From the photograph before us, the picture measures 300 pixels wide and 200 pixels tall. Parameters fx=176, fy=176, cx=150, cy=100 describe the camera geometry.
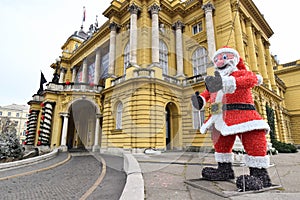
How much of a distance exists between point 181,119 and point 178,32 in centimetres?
906

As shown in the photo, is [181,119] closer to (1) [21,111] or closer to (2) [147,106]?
(2) [147,106]

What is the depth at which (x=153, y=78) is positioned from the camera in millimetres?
13641

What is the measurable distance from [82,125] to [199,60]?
1607 centimetres

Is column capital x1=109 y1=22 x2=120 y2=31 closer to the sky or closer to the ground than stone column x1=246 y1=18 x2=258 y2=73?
closer to the sky

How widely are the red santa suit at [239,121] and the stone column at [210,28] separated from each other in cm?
1213

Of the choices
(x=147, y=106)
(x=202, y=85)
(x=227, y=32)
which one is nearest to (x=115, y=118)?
(x=147, y=106)

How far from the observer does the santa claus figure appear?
3.34 metres

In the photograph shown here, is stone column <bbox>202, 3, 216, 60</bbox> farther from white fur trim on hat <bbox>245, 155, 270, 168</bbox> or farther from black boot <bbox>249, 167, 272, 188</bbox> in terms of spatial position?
black boot <bbox>249, 167, 272, 188</bbox>

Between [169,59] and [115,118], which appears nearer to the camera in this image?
[115,118]

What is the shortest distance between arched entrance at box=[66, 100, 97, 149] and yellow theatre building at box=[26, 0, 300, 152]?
127 mm

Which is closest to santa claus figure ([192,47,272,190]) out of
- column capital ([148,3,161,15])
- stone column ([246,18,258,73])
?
column capital ([148,3,161,15])

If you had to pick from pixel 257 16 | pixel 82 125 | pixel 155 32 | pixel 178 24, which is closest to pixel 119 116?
pixel 155 32

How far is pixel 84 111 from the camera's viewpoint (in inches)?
845

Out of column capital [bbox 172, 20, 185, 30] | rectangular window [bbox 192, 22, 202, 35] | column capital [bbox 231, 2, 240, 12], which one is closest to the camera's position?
column capital [bbox 231, 2, 240, 12]
